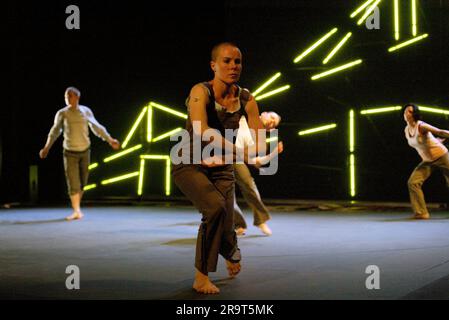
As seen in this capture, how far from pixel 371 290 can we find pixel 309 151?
7.65m

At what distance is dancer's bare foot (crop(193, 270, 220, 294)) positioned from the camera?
3.99m

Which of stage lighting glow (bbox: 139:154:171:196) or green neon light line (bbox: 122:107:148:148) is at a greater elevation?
green neon light line (bbox: 122:107:148:148)

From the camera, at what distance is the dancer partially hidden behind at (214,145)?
4.02 meters

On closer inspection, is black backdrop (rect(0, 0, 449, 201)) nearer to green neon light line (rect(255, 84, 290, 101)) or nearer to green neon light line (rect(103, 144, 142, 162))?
green neon light line (rect(255, 84, 290, 101))

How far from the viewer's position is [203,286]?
13.2 feet

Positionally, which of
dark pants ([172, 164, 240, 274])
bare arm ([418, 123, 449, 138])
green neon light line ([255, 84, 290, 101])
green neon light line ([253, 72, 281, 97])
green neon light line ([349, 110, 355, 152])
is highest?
green neon light line ([253, 72, 281, 97])

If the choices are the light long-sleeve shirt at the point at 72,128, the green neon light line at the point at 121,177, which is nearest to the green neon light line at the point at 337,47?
the green neon light line at the point at 121,177

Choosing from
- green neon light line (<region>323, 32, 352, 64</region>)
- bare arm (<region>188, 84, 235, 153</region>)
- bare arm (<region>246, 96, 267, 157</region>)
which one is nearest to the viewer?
bare arm (<region>188, 84, 235, 153</region>)

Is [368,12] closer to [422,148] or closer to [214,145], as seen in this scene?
[422,148]

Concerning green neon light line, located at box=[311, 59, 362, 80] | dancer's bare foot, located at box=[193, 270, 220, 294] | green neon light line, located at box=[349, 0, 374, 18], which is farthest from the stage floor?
green neon light line, located at box=[349, 0, 374, 18]

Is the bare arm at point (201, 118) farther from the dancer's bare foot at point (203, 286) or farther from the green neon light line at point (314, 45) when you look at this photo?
the green neon light line at point (314, 45)

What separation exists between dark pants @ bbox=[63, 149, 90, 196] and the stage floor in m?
0.50

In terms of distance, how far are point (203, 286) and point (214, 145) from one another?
0.85 meters

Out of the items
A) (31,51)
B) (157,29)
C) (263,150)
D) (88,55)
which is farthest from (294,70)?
(263,150)
